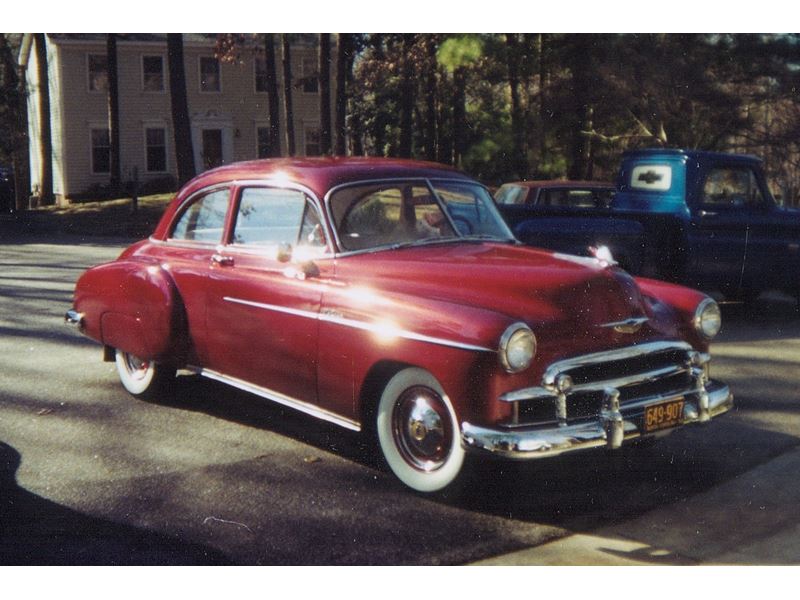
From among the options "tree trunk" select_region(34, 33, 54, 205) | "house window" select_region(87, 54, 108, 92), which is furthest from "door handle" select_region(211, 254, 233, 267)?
"house window" select_region(87, 54, 108, 92)

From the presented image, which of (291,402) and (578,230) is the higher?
(578,230)

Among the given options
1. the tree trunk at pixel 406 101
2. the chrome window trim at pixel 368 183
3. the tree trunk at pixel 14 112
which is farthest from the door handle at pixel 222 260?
the tree trunk at pixel 14 112

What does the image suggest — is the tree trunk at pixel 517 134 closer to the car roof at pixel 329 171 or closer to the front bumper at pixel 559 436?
the car roof at pixel 329 171

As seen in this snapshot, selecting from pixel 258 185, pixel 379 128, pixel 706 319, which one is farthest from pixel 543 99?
pixel 706 319

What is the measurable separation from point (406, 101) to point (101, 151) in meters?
12.0

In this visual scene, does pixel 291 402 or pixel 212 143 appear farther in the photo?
pixel 212 143

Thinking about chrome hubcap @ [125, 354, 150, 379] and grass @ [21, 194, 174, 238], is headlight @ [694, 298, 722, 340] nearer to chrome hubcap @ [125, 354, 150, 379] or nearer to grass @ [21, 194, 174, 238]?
chrome hubcap @ [125, 354, 150, 379]

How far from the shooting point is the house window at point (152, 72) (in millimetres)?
32688

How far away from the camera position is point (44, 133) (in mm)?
31094

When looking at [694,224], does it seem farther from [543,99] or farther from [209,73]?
[209,73]

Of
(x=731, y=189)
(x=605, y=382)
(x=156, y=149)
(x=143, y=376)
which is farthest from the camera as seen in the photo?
(x=156, y=149)

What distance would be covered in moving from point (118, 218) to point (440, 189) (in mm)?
20523

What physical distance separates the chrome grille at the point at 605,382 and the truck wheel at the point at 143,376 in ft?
9.52
